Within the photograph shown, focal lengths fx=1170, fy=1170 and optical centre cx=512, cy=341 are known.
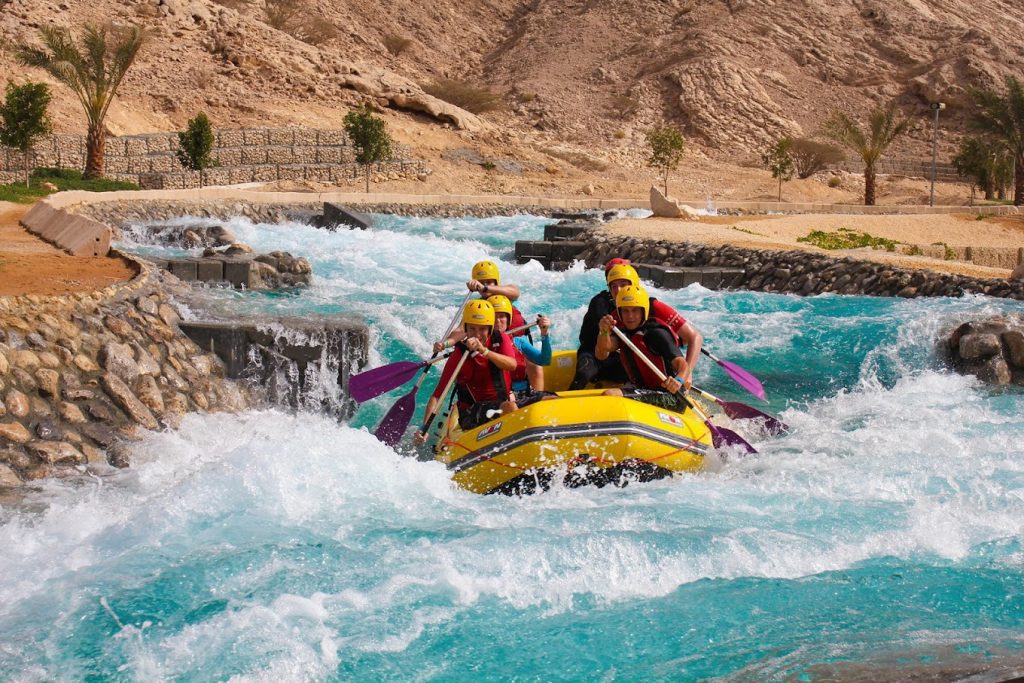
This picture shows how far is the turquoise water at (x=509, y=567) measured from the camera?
5.25 meters

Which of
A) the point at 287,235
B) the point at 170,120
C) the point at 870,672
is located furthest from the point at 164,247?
the point at 170,120

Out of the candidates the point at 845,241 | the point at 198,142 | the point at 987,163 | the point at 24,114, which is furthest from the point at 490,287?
the point at 987,163

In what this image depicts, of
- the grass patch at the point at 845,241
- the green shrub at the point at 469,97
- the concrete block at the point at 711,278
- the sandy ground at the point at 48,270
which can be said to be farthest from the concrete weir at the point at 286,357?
the green shrub at the point at 469,97

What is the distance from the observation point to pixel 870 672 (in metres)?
4.86

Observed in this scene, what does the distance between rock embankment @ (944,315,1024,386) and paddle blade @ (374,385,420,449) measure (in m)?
6.00

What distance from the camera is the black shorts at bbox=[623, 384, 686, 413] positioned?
7664 mm

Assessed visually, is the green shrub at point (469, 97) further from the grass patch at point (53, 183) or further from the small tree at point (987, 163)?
the grass patch at point (53, 183)

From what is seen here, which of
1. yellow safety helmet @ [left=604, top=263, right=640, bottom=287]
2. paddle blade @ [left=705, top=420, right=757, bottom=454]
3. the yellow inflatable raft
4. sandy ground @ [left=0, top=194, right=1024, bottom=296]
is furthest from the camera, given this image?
sandy ground @ [left=0, top=194, right=1024, bottom=296]

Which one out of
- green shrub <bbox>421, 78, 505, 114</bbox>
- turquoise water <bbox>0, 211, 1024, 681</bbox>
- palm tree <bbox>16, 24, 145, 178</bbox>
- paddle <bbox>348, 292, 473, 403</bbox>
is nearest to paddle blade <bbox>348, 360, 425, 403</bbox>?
paddle <bbox>348, 292, 473, 403</bbox>

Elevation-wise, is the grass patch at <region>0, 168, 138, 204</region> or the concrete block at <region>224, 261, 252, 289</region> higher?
the grass patch at <region>0, 168, 138, 204</region>

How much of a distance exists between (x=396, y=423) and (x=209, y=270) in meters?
6.88

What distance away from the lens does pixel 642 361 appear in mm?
8070

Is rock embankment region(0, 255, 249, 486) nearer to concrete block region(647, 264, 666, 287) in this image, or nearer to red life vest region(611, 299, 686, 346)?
red life vest region(611, 299, 686, 346)

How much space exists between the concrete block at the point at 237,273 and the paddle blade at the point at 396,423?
670 cm
